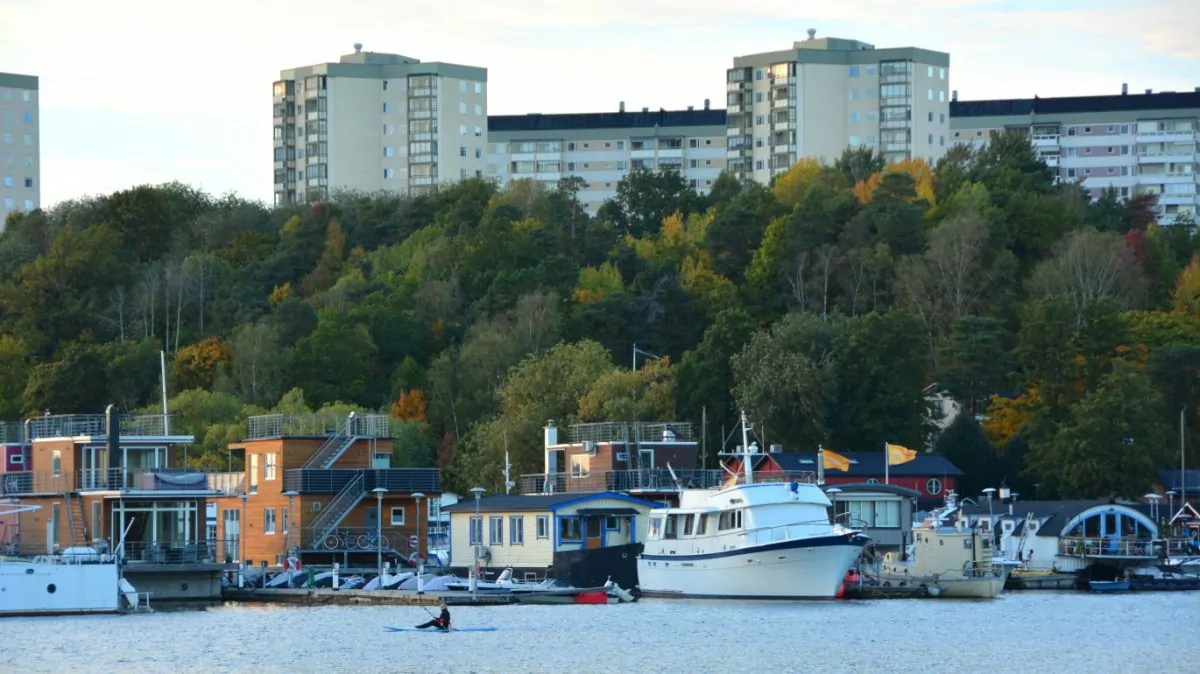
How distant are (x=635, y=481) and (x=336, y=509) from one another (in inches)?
475

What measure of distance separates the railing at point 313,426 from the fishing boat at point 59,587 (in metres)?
16.7

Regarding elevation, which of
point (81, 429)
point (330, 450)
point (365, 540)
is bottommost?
point (365, 540)

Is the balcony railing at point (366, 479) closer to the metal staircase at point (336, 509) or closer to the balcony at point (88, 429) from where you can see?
the metal staircase at point (336, 509)

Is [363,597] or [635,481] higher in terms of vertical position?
[635,481]

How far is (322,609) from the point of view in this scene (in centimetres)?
7681

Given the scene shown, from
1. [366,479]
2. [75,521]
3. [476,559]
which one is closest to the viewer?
[75,521]

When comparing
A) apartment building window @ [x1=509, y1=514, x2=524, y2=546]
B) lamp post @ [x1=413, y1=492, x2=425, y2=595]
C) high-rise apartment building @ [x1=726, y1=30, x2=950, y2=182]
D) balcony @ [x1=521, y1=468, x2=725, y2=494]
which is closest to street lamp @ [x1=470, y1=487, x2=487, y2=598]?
apartment building window @ [x1=509, y1=514, x2=524, y2=546]

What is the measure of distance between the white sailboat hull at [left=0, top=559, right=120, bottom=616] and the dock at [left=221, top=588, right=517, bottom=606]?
890 centimetres

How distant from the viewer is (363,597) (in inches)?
3009

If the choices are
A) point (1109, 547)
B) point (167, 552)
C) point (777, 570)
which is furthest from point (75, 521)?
point (1109, 547)

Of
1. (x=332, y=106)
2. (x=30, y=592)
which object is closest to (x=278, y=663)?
(x=30, y=592)

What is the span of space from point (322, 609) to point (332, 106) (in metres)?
113

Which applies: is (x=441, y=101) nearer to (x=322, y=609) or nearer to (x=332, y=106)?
(x=332, y=106)

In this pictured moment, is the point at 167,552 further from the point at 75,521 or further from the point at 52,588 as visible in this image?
the point at 52,588
